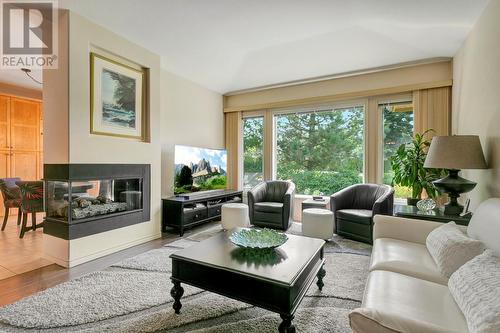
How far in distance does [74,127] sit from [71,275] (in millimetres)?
1523

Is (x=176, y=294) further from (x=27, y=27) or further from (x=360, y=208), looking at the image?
(x=27, y=27)

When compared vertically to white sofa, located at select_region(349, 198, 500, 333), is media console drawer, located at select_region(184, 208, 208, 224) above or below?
below

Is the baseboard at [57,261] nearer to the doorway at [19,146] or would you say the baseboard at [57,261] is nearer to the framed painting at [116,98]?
the doorway at [19,146]

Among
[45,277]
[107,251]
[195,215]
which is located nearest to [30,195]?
[107,251]

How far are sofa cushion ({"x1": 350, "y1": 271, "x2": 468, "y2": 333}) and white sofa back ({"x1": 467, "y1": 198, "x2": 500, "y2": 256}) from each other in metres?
0.38

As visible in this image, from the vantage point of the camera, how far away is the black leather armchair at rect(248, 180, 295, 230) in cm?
397

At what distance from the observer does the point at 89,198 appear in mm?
2955

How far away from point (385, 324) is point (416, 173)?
290 cm

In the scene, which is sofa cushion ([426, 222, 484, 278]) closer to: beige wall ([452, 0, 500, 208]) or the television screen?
beige wall ([452, 0, 500, 208])

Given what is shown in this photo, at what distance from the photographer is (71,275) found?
2.46 metres

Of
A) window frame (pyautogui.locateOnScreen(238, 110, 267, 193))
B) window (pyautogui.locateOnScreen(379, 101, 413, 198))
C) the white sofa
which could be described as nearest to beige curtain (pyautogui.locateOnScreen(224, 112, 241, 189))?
window frame (pyautogui.locateOnScreen(238, 110, 267, 193))

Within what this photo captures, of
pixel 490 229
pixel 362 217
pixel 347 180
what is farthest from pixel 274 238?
pixel 347 180

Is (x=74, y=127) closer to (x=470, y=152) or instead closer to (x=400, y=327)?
(x=400, y=327)

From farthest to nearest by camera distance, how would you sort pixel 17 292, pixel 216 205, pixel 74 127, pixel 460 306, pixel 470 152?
pixel 216 205 → pixel 74 127 → pixel 470 152 → pixel 17 292 → pixel 460 306
